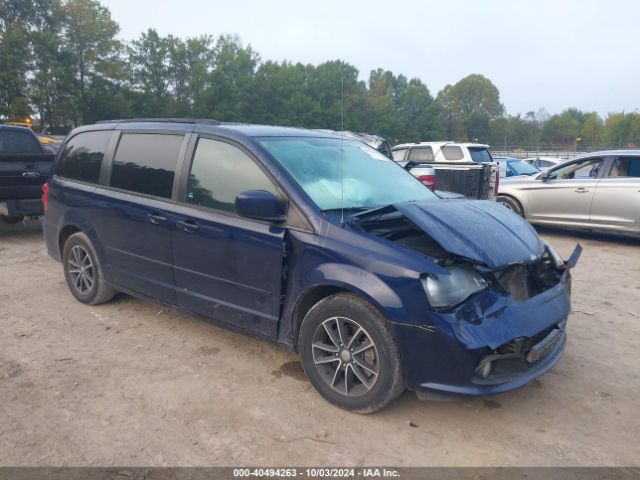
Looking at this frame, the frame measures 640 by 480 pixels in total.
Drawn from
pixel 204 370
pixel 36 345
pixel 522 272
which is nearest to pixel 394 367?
pixel 522 272

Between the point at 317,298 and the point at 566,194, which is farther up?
the point at 566,194

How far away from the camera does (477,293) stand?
3.07m

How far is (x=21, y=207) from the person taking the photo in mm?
→ 8195

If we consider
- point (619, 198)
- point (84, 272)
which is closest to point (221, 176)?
point (84, 272)

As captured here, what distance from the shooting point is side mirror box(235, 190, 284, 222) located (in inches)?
133

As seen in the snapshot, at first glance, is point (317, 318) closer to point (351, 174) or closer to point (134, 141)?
point (351, 174)

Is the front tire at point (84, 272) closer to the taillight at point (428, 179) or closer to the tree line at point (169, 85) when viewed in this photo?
the taillight at point (428, 179)

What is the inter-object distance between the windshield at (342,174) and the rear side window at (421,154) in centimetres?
884

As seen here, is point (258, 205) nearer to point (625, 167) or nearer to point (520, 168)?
point (625, 167)

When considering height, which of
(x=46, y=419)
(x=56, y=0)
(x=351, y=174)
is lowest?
(x=46, y=419)

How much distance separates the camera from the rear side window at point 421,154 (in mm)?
13211

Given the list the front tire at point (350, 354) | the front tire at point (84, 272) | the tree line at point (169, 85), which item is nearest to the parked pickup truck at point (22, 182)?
the front tire at point (84, 272)

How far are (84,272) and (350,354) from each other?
10.3 feet

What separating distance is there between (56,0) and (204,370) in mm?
54372
